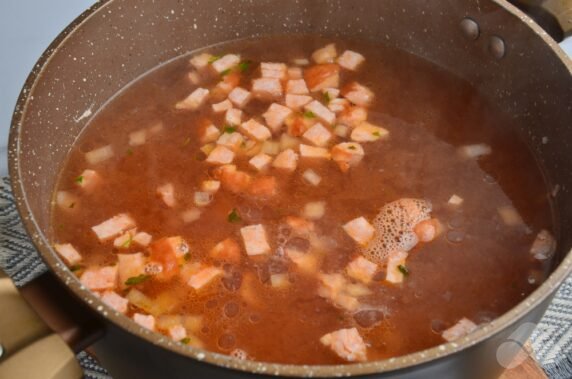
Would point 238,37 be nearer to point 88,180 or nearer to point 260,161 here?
point 260,161

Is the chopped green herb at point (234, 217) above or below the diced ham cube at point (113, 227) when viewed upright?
below

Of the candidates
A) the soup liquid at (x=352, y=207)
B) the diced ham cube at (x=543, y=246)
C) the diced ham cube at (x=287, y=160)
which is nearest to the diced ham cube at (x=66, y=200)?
the soup liquid at (x=352, y=207)

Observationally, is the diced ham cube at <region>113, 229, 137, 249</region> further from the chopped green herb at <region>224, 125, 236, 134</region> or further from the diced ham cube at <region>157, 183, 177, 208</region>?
the chopped green herb at <region>224, 125, 236, 134</region>

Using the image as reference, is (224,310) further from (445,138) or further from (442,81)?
(442,81)

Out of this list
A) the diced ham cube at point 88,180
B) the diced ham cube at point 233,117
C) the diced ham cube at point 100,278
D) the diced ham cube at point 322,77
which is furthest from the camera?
the diced ham cube at point 322,77

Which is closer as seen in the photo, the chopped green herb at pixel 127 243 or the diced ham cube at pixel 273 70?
the chopped green herb at pixel 127 243

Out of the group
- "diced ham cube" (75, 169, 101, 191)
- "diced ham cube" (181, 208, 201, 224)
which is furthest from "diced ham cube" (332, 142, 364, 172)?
"diced ham cube" (75, 169, 101, 191)

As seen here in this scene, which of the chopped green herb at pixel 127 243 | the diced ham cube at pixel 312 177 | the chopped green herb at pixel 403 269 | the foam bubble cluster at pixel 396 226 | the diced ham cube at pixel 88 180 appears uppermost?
the diced ham cube at pixel 88 180

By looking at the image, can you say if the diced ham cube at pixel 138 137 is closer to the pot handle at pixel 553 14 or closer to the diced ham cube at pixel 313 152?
the diced ham cube at pixel 313 152
